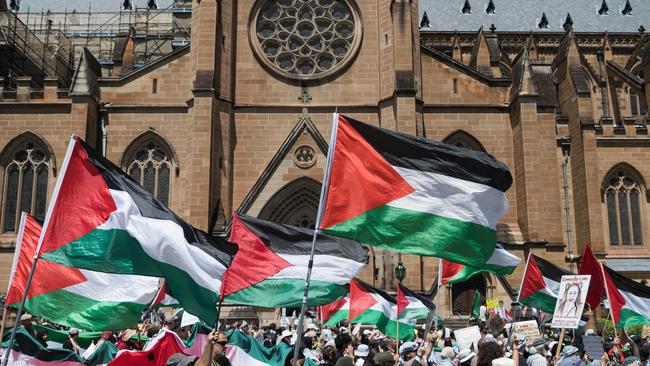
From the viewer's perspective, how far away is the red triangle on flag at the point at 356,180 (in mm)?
8508

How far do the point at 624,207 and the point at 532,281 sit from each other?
21.2 metres

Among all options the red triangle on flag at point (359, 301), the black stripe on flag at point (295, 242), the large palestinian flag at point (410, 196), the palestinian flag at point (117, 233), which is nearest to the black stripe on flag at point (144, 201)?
the palestinian flag at point (117, 233)

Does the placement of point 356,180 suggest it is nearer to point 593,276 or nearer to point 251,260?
point 251,260

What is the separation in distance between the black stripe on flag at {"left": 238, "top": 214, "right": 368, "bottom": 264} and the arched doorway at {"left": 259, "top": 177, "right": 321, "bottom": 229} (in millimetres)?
15783

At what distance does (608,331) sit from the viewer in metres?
24.9

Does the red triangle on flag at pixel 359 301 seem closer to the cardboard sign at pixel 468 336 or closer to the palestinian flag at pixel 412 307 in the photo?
the palestinian flag at pixel 412 307

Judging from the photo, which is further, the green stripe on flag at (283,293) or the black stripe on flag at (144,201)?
the green stripe on flag at (283,293)

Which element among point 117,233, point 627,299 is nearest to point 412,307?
point 627,299

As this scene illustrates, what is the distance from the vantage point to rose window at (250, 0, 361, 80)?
2916cm

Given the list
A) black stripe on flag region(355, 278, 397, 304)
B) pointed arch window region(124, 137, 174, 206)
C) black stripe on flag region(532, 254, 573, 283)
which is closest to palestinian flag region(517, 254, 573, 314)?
black stripe on flag region(532, 254, 573, 283)

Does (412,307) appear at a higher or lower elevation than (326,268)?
lower

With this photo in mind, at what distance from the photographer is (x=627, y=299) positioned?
1301 cm

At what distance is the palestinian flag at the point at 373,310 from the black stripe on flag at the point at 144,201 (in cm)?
515

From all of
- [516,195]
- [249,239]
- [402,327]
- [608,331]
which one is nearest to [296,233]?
[249,239]
